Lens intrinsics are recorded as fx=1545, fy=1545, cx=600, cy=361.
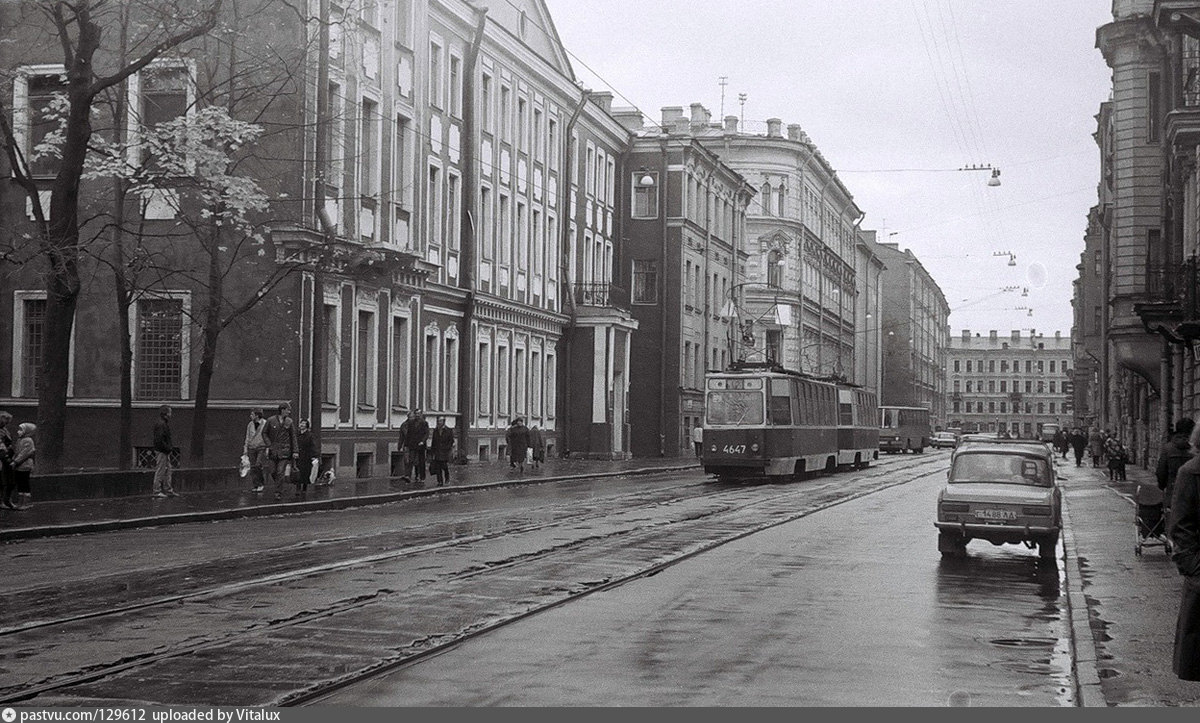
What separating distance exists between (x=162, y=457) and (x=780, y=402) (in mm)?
19402

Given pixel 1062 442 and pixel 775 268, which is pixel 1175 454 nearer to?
pixel 1062 442

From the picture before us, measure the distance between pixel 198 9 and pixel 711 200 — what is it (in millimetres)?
47959

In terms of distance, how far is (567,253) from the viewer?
2249 inches

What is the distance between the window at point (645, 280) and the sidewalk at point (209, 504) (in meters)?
26.2

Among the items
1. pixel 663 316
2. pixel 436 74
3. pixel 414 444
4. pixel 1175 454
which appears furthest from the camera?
pixel 663 316

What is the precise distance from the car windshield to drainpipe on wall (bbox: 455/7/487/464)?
26.7 metres

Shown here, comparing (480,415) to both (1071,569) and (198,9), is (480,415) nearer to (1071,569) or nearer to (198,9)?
(198,9)

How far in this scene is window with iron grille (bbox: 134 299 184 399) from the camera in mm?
34312

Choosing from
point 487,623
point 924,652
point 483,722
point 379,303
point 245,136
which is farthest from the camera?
point 379,303

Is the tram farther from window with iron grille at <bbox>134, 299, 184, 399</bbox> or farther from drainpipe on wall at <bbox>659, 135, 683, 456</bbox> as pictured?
drainpipe on wall at <bbox>659, 135, 683, 456</bbox>

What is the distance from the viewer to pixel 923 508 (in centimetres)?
3042

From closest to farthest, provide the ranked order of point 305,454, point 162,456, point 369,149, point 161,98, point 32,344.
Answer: point 162,456
point 305,454
point 161,98
point 32,344
point 369,149

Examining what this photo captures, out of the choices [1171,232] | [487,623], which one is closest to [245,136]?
[487,623]

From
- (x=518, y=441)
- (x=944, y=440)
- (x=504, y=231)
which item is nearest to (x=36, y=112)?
(x=518, y=441)
